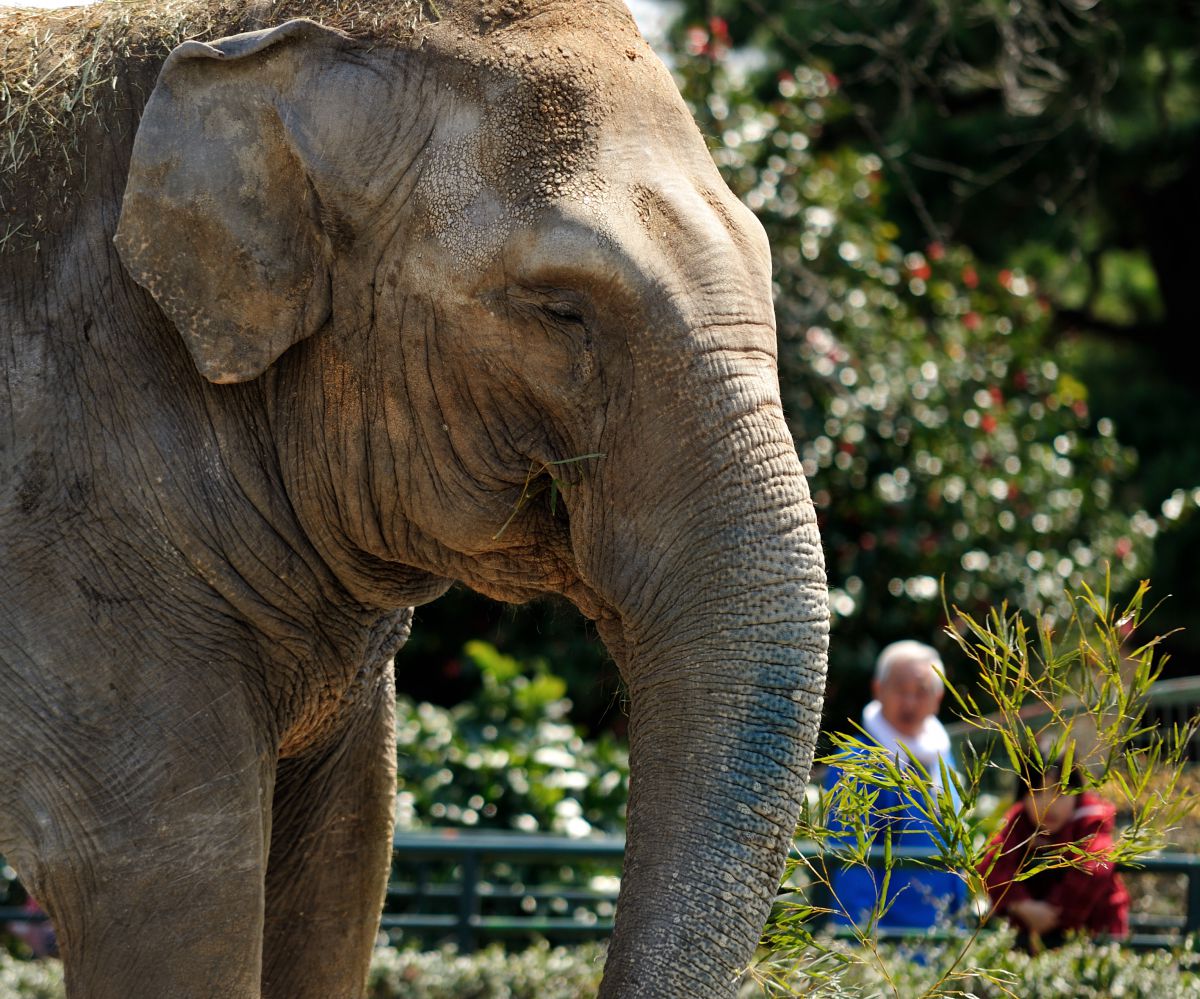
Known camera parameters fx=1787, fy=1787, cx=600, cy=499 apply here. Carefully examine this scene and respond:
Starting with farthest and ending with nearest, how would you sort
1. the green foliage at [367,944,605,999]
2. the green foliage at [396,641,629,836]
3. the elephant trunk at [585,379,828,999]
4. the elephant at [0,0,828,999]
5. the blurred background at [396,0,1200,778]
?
the blurred background at [396,0,1200,778] < the green foliage at [396,641,629,836] < the green foliage at [367,944,605,999] < the elephant at [0,0,828,999] < the elephant trunk at [585,379,828,999]

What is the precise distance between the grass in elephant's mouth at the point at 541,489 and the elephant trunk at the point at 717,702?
0.19 metres

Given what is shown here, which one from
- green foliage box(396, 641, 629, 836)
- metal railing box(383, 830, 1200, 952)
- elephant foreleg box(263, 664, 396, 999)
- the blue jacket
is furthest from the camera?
green foliage box(396, 641, 629, 836)

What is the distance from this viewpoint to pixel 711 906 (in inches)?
→ 113

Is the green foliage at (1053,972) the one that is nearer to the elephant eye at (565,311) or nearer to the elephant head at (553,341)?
the elephant head at (553,341)

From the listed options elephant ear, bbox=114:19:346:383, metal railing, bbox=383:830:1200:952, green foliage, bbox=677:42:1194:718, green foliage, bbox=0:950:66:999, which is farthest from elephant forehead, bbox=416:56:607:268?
green foliage, bbox=677:42:1194:718

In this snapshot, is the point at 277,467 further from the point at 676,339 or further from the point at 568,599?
the point at 676,339

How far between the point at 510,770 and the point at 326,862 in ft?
14.0

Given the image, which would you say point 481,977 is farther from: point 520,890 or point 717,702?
point 717,702

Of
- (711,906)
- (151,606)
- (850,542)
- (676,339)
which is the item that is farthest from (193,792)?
(850,542)

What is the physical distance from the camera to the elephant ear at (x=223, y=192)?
10.4ft

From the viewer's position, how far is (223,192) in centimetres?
318

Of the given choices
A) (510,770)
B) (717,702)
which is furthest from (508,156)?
(510,770)

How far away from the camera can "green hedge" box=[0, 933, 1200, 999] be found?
18.7 feet

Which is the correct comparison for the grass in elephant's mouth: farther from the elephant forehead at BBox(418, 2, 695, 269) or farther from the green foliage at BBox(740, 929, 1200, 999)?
the green foliage at BBox(740, 929, 1200, 999)
